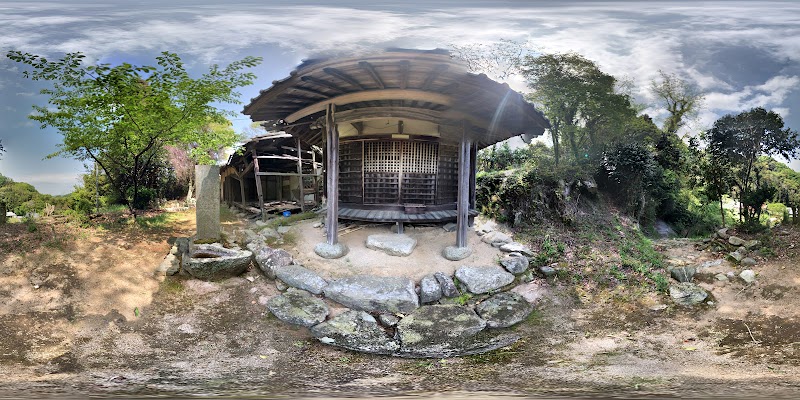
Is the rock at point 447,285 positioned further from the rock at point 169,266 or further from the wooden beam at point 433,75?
the rock at point 169,266

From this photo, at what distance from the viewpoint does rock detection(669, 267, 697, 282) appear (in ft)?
8.43

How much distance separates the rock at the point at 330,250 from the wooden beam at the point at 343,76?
1.28 metres

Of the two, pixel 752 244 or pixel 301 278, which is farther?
pixel 752 244

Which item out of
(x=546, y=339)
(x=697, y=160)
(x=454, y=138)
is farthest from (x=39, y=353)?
(x=697, y=160)

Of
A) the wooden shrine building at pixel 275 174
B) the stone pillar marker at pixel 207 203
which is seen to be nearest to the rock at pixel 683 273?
the stone pillar marker at pixel 207 203

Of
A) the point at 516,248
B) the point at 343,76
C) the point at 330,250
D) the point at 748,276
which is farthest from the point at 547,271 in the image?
the point at 343,76

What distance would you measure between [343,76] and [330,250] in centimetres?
141

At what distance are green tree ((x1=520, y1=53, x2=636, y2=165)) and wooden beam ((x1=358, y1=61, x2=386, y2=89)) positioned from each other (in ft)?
2.62

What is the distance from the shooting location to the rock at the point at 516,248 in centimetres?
311

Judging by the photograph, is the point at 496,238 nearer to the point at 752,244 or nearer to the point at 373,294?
the point at 373,294

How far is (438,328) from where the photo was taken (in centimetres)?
207

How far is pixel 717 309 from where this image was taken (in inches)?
85.3

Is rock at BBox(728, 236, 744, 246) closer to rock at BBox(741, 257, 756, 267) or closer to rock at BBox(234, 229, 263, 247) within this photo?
rock at BBox(741, 257, 756, 267)

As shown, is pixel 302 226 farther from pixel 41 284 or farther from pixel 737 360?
pixel 737 360
